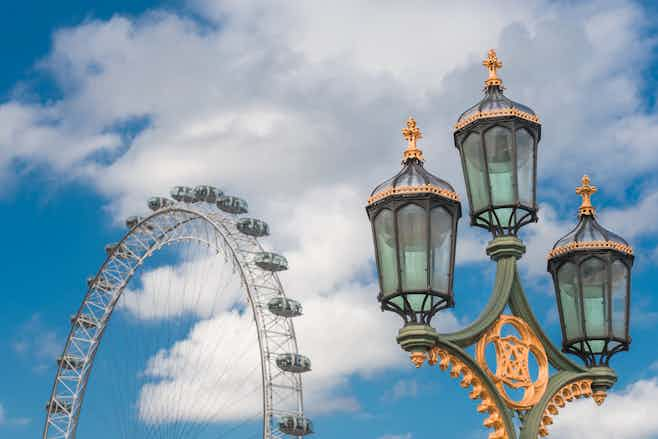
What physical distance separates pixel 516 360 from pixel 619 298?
105 cm

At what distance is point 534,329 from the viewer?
26.5ft

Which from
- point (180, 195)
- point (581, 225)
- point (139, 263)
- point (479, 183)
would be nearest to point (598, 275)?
point (581, 225)

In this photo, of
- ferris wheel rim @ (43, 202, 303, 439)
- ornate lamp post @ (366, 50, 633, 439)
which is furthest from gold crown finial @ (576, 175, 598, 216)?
ferris wheel rim @ (43, 202, 303, 439)

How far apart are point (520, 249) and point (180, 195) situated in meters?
41.7

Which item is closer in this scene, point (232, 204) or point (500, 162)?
point (500, 162)

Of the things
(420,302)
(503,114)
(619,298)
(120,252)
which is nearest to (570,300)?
(619,298)

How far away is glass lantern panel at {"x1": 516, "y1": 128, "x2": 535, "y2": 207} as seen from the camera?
8391 mm

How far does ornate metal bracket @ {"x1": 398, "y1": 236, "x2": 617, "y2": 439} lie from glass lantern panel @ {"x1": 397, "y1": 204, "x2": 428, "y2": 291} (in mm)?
311

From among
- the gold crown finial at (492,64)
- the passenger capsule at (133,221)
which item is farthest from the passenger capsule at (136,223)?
the gold crown finial at (492,64)

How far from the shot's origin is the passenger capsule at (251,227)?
155 feet

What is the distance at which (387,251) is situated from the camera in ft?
24.6

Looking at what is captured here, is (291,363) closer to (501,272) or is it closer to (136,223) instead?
(136,223)

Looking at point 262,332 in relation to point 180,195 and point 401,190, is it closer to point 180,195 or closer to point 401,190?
point 180,195

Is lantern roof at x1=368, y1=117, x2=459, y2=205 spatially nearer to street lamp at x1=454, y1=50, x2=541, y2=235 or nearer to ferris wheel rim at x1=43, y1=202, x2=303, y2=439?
street lamp at x1=454, y1=50, x2=541, y2=235
